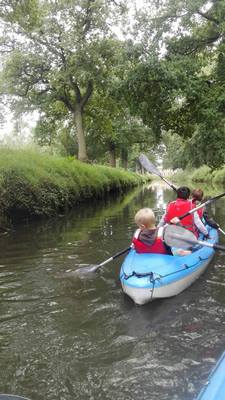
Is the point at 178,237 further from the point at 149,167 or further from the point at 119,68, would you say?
the point at 119,68

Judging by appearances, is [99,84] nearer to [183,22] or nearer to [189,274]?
[183,22]

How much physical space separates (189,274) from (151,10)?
1285 centimetres

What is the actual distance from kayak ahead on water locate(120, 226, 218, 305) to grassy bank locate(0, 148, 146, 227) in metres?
6.11

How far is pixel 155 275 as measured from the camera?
17.3 feet

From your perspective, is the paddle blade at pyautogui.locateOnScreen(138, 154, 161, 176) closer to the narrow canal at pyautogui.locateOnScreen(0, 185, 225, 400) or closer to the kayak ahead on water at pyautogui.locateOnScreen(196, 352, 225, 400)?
the narrow canal at pyautogui.locateOnScreen(0, 185, 225, 400)

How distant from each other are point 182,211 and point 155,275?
2420 millimetres

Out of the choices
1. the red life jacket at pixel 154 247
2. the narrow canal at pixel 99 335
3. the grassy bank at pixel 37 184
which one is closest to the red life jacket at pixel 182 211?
the narrow canal at pixel 99 335

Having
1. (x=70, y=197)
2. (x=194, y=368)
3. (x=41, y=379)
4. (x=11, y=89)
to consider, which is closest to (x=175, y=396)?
(x=194, y=368)

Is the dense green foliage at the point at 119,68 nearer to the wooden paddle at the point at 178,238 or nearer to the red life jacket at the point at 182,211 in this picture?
the red life jacket at the point at 182,211

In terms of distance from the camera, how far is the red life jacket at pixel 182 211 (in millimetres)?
7414

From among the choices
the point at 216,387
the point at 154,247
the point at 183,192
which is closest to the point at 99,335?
the point at 154,247

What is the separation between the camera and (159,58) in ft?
47.4

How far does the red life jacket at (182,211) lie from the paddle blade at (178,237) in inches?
86.7

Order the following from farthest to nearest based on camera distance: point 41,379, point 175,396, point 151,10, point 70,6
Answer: point 70,6, point 151,10, point 41,379, point 175,396
